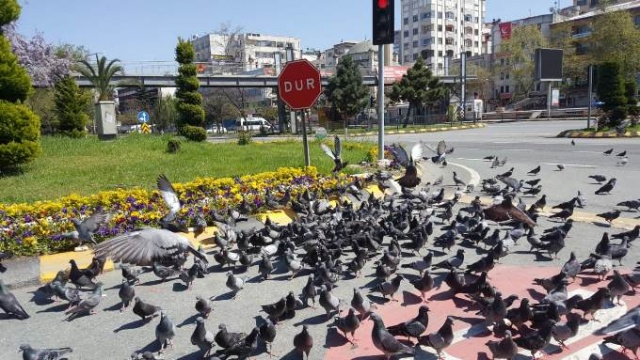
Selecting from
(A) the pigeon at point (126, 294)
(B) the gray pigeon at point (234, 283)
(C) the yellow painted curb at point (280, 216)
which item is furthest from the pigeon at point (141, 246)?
(C) the yellow painted curb at point (280, 216)

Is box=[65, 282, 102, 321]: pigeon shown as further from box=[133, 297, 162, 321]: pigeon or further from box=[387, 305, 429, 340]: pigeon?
box=[387, 305, 429, 340]: pigeon

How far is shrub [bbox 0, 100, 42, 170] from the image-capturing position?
34.8 ft

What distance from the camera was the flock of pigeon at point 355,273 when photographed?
3.69 metres

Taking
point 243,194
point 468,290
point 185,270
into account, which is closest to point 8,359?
point 185,270

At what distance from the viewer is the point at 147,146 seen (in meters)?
16.5

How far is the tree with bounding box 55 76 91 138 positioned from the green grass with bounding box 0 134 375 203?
1026cm

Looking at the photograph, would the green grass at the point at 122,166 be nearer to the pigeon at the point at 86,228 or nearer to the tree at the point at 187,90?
Answer: the pigeon at the point at 86,228

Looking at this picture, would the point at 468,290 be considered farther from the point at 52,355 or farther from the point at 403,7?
the point at 403,7

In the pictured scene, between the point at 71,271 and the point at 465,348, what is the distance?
414 centimetres

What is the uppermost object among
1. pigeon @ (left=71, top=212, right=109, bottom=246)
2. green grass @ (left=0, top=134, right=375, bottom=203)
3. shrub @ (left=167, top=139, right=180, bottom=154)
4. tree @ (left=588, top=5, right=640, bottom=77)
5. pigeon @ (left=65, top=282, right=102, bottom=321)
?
tree @ (left=588, top=5, right=640, bottom=77)

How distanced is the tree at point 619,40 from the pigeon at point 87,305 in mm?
45887

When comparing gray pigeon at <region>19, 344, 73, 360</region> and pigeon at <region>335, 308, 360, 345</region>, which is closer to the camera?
gray pigeon at <region>19, 344, 73, 360</region>

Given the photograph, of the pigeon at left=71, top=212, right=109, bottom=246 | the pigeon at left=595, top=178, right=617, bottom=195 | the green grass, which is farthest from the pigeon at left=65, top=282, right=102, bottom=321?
the pigeon at left=595, top=178, right=617, bottom=195

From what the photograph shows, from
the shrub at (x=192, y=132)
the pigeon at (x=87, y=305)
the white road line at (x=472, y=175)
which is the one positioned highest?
the shrub at (x=192, y=132)
